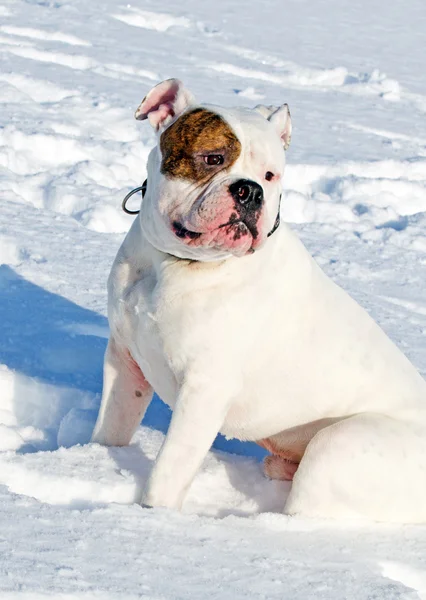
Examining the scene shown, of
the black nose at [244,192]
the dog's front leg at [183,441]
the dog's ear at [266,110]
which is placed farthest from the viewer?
the dog's ear at [266,110]

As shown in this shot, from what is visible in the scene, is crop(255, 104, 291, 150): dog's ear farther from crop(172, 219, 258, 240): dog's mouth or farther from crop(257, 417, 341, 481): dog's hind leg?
crop(257, 417, 341, 481): dog's hind leg

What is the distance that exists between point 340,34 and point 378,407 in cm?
1147

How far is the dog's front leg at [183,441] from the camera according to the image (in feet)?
9.33

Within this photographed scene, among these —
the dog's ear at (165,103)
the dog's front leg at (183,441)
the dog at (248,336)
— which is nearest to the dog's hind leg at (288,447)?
the dog at (248,336)

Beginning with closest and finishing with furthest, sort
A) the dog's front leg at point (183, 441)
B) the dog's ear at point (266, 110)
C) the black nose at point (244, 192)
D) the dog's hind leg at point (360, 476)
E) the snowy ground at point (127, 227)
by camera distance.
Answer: the snowy ground at point (127, 227) → the black nose at point (244, 192) → the dog's front leg at point (183, 441) → the dog's hind leg at point (360, 476) → the dog's ear at point (266, 110)

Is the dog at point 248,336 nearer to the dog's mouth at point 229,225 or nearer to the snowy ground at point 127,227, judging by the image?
the dog's mouth at point 229,225

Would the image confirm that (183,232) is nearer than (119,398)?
Yes

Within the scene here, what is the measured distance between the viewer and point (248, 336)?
9.61ft

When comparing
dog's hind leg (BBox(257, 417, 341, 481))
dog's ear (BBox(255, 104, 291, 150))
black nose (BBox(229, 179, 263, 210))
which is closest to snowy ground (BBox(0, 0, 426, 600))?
dog's hind leg (BBox(257, 417, 341, 481))

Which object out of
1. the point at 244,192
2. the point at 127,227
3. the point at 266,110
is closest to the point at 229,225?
the point at 244,192

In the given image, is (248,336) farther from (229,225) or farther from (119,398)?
(119,398)

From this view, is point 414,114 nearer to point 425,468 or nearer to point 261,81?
point 261,81

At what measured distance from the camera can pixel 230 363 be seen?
2896mm

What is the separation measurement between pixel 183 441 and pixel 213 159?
0.82 meters
